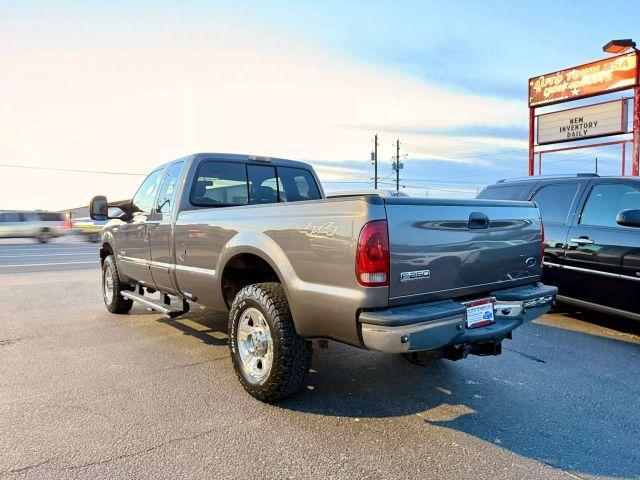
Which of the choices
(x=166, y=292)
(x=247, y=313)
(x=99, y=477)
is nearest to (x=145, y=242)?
(x=166, y=292)

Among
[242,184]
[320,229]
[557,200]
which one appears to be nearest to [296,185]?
[242,184]

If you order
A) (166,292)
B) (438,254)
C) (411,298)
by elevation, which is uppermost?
(438,254)

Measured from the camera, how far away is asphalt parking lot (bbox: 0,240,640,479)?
2.89 m

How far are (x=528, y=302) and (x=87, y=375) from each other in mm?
3786

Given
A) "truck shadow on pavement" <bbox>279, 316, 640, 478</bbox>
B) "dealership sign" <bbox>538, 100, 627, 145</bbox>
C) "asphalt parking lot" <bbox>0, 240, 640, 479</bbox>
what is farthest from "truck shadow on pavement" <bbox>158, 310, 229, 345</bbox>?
"dealership sign" <bbox>538, 100, 627, 145</bbox>

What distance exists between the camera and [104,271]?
23.9 feet

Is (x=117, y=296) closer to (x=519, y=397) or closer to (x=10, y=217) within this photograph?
(x=519, y=397)

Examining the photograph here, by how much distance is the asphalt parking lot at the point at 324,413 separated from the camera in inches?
114

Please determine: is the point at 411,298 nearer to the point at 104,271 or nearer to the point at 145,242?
the point at 145,242

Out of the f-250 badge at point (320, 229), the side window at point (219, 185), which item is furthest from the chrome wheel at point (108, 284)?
the f-250 badge at point (320, 229)

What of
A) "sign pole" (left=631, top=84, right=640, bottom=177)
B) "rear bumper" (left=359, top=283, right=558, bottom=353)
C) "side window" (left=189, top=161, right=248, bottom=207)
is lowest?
"rear bumper" (left=359, top=283, right=558, bottom=353)

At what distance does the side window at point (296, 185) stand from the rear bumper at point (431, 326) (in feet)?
9.08

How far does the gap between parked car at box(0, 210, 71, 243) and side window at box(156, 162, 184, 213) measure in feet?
69.3

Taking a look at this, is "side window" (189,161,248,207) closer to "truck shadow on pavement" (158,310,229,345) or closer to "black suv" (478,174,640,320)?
"truck shadow on pavement" (158,310,229,345)
